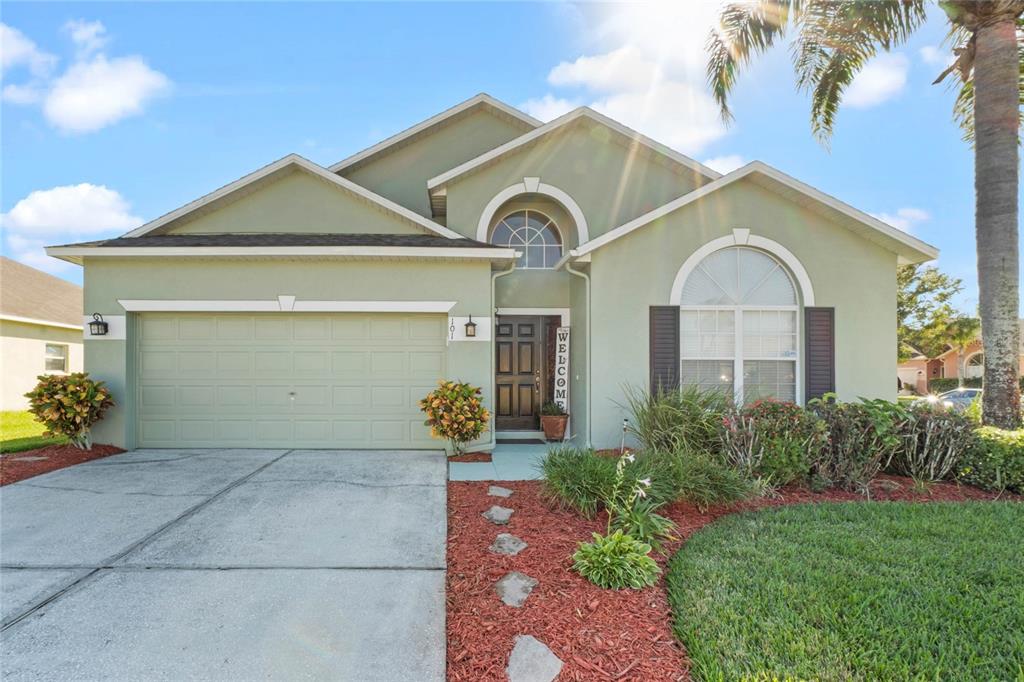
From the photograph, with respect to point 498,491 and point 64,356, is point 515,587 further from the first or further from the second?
point 64,356

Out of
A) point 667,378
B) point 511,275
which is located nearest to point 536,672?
point 667,378

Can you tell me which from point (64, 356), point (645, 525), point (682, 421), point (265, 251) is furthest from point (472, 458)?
point (64, 356)

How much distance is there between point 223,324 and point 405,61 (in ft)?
21.4

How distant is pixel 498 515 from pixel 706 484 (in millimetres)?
2285

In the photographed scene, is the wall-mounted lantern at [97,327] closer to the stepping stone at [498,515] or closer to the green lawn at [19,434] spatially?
the green lawn at [19,434]

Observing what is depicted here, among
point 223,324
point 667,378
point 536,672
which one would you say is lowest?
point 536,672

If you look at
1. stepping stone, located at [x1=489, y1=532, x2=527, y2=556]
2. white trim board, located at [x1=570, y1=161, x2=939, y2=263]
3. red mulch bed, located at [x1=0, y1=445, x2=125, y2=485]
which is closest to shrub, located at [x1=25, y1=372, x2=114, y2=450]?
red mulch bed, located at [x1=0, y1=445, x2=125, y2=485]

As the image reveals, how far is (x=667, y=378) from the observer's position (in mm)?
8086

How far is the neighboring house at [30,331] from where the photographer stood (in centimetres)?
1421

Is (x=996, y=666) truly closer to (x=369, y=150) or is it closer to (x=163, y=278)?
(x=163, y=278)

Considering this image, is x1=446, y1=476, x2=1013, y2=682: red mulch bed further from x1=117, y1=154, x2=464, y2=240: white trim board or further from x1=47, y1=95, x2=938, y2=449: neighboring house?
x1=117, y1=154, x2=464, y2=240: white trim board

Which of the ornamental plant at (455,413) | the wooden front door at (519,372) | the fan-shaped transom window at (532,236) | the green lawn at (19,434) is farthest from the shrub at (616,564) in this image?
the green lawn at (19,434)

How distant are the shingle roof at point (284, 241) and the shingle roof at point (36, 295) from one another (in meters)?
9.94

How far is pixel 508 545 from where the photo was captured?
4238 millimetres
